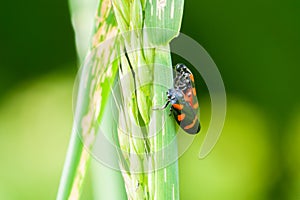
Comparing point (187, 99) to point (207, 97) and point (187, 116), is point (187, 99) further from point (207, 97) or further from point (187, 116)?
point (207, 97)

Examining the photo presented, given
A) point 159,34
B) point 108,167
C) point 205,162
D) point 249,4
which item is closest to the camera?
point 159,34

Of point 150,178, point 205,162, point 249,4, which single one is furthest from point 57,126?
point 150,178

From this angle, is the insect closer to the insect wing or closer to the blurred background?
the insect wing

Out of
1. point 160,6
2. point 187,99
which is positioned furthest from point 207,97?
point 160,6

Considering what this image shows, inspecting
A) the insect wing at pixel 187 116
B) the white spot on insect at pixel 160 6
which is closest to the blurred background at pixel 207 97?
the insect wing at pixel 187 116

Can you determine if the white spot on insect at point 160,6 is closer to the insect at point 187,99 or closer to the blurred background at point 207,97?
the insect at point 187,99

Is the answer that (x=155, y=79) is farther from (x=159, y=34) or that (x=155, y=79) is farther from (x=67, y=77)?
(x=67, y=77)

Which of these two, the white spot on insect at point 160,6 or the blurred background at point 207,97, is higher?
the blurred background at point 207,97

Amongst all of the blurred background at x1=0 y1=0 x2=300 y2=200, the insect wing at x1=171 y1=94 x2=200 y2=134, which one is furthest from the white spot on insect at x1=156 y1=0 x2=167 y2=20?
the blurred background at x1=0 y1=0 x2=300 y2=200
